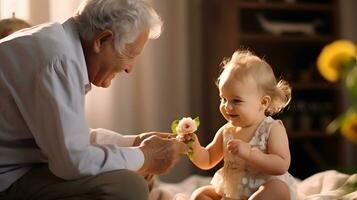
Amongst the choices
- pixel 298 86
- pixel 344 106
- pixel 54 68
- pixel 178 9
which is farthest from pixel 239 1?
pixel 54 68

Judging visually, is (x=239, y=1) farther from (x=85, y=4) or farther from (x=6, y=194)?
(x=6, y=194)

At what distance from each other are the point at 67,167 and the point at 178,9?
189 cm

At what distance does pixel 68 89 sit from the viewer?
1.39 m

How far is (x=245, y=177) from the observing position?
1.63 metres

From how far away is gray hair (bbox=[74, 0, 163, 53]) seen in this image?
1.49 metres

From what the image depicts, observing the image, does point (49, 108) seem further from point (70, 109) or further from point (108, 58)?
point (108, 58)

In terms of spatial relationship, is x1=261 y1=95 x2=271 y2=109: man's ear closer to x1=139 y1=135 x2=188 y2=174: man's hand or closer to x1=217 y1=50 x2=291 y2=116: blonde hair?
x1=217 y1=50 x2=291 y2=116: blonde hair

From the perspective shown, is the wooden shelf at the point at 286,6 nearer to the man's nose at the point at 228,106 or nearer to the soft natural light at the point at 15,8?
the soft natural light at the point at 15,8

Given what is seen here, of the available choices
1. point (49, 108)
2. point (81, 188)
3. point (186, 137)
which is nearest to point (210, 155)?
point (186, 137)

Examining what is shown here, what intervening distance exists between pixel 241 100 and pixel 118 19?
40 centimetres

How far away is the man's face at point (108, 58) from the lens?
151cm

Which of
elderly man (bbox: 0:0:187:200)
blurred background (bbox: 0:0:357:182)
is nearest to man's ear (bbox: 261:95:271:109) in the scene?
elderly man (bbox: 0:0:187:200)

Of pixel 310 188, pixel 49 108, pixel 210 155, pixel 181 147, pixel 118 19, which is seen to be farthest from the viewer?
pixel 310 188

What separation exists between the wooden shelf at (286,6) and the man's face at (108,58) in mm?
1512
